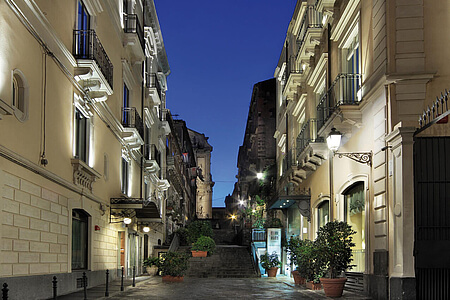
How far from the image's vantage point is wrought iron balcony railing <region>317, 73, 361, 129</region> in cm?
1689

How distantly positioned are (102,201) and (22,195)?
28.6ft

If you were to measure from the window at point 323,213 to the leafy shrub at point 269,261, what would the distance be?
6.71 metres

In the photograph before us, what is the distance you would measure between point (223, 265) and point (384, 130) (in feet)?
68.2

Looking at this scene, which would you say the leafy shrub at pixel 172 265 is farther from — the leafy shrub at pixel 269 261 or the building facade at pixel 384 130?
the building facade at pixel 384 130

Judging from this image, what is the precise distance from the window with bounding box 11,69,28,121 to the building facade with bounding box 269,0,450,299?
26.9 ft

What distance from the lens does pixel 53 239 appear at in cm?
1504

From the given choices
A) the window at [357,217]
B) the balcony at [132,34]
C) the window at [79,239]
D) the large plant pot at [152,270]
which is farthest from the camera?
the large plant pot at [152,270]

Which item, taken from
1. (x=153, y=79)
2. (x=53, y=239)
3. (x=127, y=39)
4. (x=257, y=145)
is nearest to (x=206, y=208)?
(x=257, y=145)

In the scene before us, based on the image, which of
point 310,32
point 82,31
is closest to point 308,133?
point 310,32

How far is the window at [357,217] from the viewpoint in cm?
1686

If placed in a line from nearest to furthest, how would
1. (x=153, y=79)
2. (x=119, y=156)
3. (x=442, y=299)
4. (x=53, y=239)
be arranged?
(x=442, y=299), (x=53, y=239), (x=119, y=156), (x=153, y=79)

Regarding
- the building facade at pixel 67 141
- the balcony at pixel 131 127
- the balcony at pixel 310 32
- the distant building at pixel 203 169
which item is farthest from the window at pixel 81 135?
the distant building at pixel 203 169

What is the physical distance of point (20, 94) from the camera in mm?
12789

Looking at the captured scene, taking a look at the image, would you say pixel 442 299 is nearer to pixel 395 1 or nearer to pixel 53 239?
pixel 395 1
